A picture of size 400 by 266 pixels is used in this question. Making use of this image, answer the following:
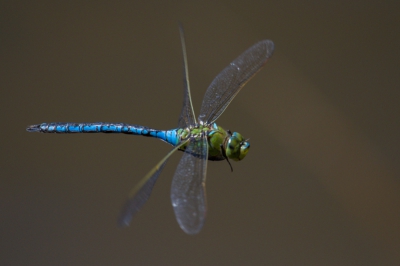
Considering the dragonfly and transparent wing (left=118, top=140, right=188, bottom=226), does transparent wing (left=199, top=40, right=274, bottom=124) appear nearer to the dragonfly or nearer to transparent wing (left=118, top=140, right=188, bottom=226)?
the dragonfly

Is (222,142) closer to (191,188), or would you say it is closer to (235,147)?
(235,147)

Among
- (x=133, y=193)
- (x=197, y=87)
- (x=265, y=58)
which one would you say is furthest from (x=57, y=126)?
(x=197, y=87)

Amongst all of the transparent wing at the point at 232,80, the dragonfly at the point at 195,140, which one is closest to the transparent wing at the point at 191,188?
the dragonfly at the point at 195,140

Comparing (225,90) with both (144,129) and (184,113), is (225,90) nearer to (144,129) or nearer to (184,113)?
(184,113)

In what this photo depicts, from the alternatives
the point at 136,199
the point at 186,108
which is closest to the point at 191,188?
the point at 136,199

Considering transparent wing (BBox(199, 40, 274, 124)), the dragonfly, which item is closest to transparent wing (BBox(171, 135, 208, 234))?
the dragonfly
